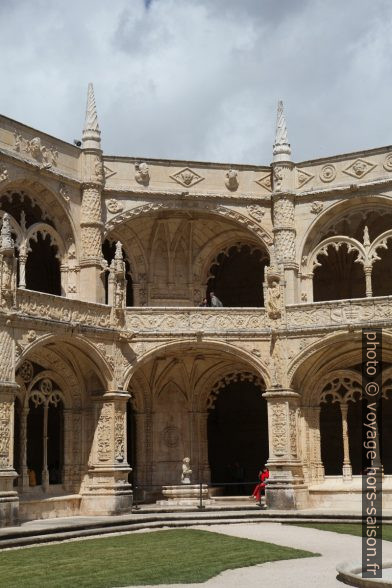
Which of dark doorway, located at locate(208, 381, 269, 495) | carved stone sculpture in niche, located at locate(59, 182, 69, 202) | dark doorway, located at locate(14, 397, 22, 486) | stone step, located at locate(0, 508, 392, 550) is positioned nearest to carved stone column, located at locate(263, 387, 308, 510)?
stone step, located at locate(0, 508, 392, 550)

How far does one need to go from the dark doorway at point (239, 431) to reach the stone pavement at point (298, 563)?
12230mm

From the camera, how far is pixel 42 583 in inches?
543

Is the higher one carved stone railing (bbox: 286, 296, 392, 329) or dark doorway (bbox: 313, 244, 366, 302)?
dark doorway (bbox: 313, 244, 366, 302)

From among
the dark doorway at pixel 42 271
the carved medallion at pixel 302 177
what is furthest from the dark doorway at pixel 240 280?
the dark doorway at pixel 42 271

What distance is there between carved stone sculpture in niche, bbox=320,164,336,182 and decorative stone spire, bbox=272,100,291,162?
1131 millimetres

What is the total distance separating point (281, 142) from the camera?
2962 cm

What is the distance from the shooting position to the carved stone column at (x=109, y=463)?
2542 centimetres

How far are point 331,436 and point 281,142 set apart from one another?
1026cm

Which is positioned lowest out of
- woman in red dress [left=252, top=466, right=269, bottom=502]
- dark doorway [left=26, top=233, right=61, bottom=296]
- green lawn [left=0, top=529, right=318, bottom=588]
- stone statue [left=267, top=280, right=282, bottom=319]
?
green lawn [left=0, top=529, right=318, bottom=588]

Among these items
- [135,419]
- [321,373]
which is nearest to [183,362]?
[135,419]

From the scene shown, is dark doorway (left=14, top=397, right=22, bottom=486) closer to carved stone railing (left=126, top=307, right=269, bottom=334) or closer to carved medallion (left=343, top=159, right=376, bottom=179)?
carved stone railing (left=126, top=307, right=269, bottom=334)

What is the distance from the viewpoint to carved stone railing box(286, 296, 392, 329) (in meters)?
25.6

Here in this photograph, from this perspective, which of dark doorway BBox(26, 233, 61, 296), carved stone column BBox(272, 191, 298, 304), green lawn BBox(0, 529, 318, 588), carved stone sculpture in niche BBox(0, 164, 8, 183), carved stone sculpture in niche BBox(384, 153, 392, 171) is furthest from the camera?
dark doorway BBox(26, 233, 61, 296)

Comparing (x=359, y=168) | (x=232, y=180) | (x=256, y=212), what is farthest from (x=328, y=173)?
(x=232, y=180)
